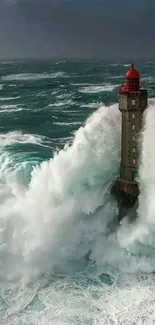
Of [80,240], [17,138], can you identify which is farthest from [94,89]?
[80,240]

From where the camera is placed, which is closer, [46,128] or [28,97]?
[46,128]

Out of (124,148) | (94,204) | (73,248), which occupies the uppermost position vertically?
(124,148)

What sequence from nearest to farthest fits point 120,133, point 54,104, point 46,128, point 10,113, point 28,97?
point 120,133 → point 46,128 → point 10,113 → point 54,104 → point 28,97

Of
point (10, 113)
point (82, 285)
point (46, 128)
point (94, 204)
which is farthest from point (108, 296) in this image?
point (10, 113)

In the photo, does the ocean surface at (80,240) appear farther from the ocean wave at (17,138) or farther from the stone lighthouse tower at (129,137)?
the ocean wave at (17,138)

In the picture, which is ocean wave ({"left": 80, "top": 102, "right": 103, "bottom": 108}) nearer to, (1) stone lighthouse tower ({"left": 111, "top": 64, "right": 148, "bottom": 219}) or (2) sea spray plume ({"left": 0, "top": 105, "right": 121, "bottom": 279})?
(2) sea spray plume ({"left": 0, "top": 105, "right": 121, "bottom": 279})

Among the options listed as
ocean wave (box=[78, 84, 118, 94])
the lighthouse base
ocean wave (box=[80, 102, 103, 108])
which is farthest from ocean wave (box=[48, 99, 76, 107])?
the lighthouse base

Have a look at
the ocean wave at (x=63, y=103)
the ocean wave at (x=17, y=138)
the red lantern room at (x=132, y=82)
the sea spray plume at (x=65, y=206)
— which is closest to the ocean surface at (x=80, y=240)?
the sea spray plume at (x=65, y=206)

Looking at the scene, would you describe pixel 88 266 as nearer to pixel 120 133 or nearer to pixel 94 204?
pixel 94 204

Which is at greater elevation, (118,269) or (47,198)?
(47,198)
